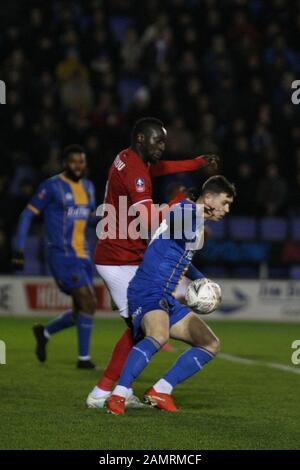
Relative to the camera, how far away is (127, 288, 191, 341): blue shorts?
27.0 feet

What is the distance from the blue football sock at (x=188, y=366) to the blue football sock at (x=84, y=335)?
132 inches

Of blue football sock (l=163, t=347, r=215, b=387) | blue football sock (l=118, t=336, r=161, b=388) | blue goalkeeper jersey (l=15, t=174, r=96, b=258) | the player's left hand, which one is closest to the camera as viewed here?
blue football sock (l=118, t=336, r=161, b=388)

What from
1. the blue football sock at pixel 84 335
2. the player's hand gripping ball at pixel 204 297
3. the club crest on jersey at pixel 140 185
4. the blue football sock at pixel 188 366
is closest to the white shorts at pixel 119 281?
the player's hand gripping ball at pixel 204 297

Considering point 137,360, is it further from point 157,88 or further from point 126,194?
point 157,88

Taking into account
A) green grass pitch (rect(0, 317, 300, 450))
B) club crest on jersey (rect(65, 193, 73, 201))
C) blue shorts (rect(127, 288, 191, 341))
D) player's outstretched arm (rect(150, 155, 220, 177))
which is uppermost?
player's outstretched arm (rect(150, 155, 220, 177))

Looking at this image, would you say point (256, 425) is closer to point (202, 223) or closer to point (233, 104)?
point (202, 223)

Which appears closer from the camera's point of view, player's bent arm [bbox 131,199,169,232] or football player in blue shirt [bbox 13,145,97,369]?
player's bent arm [bbox 131,199,169,232]

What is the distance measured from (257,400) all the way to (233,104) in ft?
38.0

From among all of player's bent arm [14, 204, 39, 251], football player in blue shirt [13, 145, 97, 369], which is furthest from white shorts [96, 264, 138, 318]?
player's bent arm [14, 204, 39, 251]

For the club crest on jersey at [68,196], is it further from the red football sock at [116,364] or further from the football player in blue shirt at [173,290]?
the football player in blue shirt at [173,290]

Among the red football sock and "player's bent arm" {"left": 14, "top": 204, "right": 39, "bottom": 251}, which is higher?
"player's bent arm" {"left": 14, "top": 204, "right": 39, "bottom": 251}

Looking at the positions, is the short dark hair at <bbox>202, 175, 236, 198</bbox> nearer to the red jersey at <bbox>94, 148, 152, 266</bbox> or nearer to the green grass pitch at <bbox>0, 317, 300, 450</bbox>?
the red jersey at <bbox>94, 148, 152, 266</bbox>

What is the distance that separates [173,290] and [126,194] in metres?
0.85

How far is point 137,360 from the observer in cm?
802
